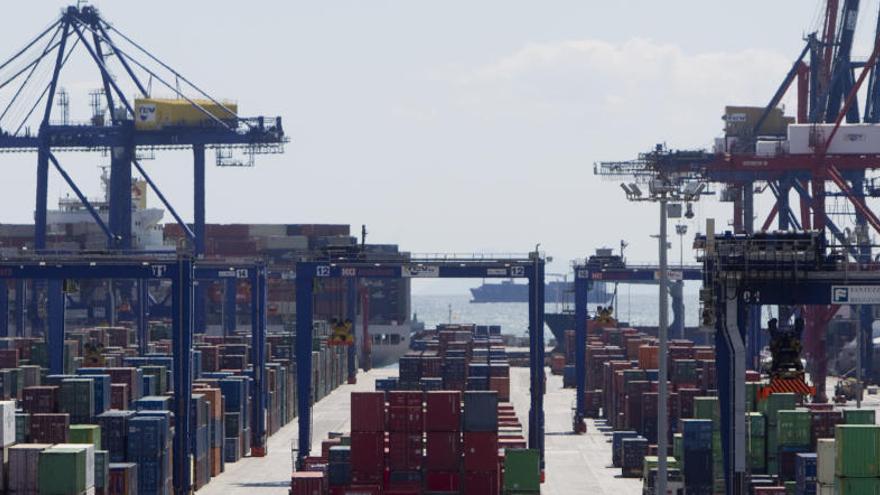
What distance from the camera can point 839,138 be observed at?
392ft

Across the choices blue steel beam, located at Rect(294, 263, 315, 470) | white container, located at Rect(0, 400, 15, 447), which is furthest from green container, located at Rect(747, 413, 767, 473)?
white container, located at Rect(0, 400, 15, 447)

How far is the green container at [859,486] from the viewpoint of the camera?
183ft

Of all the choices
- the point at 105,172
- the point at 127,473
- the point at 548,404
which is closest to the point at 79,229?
the point at 105,172

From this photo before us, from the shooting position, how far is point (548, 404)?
144 metres

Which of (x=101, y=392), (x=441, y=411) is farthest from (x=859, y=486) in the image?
(x=101, y=392)

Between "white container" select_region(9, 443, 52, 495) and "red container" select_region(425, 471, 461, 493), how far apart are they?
1631cm

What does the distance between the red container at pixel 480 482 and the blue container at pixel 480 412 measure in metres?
1.58

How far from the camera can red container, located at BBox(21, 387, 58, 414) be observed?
76.8 metres

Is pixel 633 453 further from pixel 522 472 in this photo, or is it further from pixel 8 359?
pixel 8 359

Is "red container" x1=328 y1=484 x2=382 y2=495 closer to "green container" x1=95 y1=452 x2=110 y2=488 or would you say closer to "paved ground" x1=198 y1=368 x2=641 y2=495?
"green container" x1=95 y1=452 x2=110 y2=488

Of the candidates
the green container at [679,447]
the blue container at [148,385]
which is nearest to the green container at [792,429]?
the green container at [679,447]

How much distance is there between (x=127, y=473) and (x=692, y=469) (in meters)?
21.3

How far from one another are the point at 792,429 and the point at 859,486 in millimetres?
15842

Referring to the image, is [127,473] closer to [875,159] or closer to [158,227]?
[875,159]
